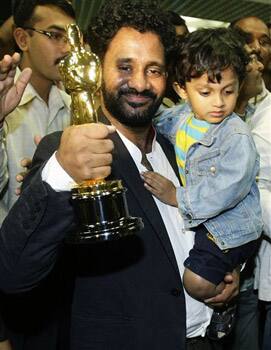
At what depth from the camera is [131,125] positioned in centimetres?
147

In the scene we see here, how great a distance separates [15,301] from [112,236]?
80cm

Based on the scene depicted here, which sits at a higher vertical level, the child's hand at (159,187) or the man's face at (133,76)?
the man's face at (133,76)

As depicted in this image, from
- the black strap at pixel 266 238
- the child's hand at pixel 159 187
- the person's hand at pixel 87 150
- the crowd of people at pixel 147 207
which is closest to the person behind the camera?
the person's hand at pixel 87 150

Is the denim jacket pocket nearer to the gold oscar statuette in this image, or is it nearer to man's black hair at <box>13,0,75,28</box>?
the gold oscar statuette

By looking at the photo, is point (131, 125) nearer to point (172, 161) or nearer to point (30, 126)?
point (172, 161)

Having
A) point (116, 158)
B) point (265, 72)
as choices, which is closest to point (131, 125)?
point (116, 158)

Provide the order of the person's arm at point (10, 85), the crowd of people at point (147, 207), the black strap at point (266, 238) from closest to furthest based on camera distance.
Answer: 1. the crowd of people at point (147, 207)
2. the person's arm at point (10, 85)
3. the black strap at point (266, 238)

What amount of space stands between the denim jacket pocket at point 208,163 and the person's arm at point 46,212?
60 cm

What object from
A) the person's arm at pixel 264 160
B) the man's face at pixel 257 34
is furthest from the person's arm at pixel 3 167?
the man's face at pixel 257 34

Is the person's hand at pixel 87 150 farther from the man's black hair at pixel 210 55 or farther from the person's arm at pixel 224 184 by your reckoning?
the man's black hair at pixel 210 55

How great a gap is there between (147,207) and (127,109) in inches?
13.3

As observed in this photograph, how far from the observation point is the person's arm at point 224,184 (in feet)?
4.47

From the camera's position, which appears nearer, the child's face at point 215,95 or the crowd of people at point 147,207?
the crowd of people at point 147,207

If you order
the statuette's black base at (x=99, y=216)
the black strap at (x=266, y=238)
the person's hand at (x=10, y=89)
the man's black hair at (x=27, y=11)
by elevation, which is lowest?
the black strap at (x=266, y=238)
